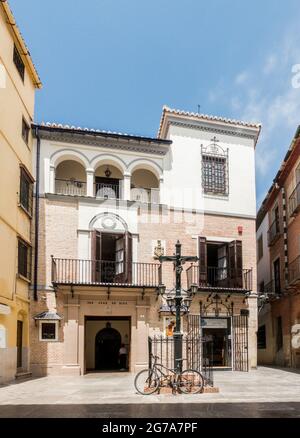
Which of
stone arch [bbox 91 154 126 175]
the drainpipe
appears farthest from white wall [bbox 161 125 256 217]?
the drainpipe

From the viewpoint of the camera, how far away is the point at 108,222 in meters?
21.3

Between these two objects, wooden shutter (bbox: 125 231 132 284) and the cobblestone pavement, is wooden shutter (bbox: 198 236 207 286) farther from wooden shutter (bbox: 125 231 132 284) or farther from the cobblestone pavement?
the cobblestone pavement

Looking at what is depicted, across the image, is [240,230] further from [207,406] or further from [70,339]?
[207,406]

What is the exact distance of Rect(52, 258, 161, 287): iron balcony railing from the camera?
20.1 meters

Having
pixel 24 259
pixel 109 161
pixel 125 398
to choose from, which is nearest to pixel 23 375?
pixel 24 259

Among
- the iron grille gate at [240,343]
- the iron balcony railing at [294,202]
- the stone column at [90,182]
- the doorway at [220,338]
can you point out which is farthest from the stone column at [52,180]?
the iron balcony railing at [294,202]

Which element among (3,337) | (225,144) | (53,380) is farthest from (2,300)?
(225,144)

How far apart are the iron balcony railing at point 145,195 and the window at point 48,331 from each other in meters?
6.54

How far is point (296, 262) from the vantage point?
2366 cm

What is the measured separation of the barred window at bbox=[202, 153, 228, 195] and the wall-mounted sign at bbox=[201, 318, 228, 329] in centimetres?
555

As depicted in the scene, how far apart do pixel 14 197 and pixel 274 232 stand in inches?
610

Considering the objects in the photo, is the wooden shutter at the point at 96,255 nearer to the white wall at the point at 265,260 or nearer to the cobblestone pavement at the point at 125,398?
the cobblestone pavement at the point at 125,398

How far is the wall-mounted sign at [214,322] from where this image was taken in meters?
21.5
